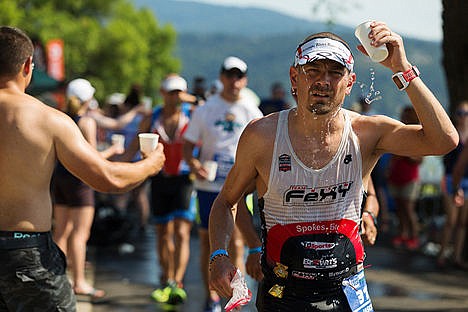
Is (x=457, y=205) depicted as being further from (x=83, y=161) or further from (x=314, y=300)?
(x=83, y=161)

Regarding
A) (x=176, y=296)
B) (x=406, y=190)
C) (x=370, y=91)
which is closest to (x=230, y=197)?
(x=370, y=91)

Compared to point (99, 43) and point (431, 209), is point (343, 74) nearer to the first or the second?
point (431, 209)

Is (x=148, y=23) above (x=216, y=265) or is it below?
above

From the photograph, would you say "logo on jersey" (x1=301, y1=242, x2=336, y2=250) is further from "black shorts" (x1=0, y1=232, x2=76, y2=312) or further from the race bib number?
"black shorts" (x1=0, y1=232, x2=76, y2=312)

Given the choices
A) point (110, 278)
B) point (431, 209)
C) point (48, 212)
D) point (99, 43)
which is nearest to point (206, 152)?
point (110, 278)

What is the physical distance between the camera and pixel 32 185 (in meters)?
4.48

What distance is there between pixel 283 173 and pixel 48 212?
127 cm

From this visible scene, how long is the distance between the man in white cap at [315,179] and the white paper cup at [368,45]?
15cm

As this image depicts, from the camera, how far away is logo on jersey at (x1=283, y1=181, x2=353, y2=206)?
4.11 m

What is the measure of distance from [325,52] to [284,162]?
1.74 feet

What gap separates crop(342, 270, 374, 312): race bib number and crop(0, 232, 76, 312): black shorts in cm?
145

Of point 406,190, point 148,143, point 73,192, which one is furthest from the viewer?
point 406,190

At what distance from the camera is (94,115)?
12383 millimetres

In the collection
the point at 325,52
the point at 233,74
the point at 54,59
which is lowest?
the point at 325,52
